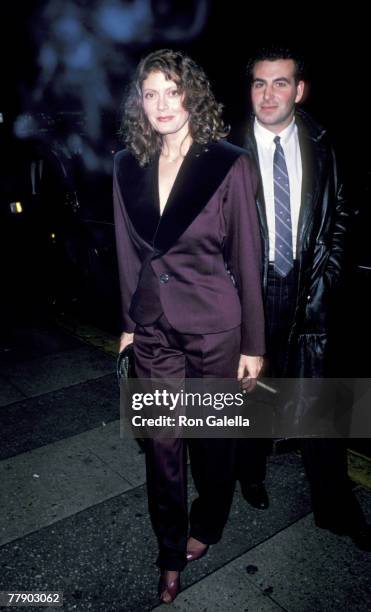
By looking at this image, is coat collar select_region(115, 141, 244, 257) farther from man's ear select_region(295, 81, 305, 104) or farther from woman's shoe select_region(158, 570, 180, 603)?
woman's shoe select_region(158, 570, 180, 603)

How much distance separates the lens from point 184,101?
2008 mm

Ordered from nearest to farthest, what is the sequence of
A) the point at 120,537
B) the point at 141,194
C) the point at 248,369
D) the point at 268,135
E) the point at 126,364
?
the point at 141,194, the point at 248,369, the point at 126,364, the point at 268,135, the point at 120,537

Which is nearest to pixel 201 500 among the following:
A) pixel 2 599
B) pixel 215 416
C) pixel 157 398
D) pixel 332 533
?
pixel 215 416

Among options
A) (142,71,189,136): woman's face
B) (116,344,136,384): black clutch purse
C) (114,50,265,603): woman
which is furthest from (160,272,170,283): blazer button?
(142,71,189,136): woman's face

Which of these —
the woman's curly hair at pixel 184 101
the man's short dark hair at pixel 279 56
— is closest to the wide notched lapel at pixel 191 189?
the woman's curly hair at pixel 184 101

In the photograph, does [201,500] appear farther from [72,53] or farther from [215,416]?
[72,53]

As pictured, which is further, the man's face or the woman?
the man's face

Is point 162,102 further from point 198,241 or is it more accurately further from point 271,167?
point 271,167

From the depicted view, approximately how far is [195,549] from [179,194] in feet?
5.95

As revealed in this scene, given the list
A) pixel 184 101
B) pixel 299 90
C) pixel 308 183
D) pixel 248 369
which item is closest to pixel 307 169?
pixel 308 183

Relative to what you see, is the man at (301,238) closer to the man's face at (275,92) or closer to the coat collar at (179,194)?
the man's face at (275,92)

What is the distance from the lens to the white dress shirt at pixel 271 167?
2.44m

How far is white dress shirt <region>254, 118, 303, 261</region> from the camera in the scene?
2.44m

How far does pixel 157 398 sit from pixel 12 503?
148 centimetres
